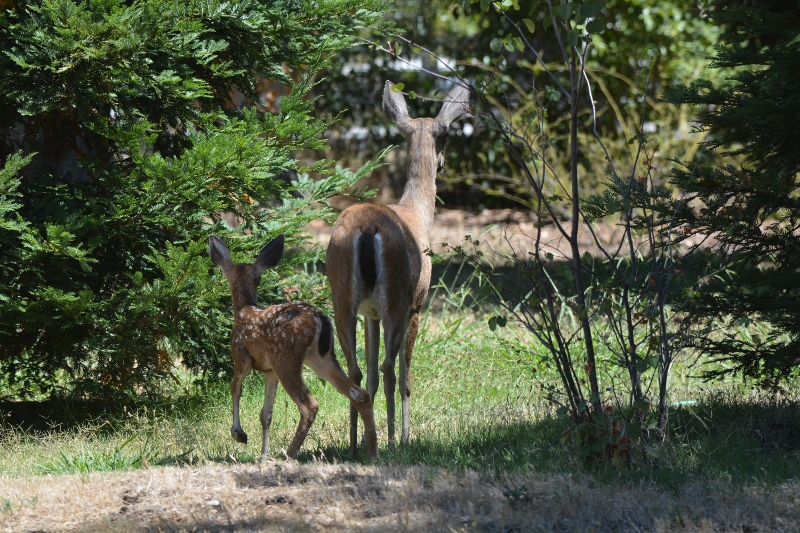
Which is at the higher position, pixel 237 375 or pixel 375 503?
pixel 237 375

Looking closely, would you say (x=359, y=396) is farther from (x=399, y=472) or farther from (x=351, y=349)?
(x=399, y=472)

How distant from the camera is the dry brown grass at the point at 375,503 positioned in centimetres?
450

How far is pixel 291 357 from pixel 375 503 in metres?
1.14

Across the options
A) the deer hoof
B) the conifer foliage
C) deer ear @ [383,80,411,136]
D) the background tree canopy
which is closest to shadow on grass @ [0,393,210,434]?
the conifer foliage

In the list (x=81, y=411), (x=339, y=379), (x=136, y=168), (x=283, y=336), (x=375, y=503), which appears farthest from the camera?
(x=81, y=411)

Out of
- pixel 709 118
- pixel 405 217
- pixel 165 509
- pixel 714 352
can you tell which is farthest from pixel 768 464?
pixel 165 509

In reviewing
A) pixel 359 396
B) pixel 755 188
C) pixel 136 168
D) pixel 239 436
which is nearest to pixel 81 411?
pixel 136 168

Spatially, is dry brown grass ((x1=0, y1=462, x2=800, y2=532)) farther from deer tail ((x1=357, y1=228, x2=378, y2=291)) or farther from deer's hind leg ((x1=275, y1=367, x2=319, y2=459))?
deer tail ((x1=357, y1=228, x2=378, y2=291))

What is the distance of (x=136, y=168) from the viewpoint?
718 centimetres

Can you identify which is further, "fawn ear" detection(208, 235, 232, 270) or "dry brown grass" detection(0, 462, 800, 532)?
"fawn ear" detection(208, 235, 232, 270)

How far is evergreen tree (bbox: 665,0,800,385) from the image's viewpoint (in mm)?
5957

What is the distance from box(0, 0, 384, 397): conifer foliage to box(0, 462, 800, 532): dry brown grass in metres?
1.74

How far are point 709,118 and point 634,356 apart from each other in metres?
2.06

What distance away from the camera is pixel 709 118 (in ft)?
21.4
